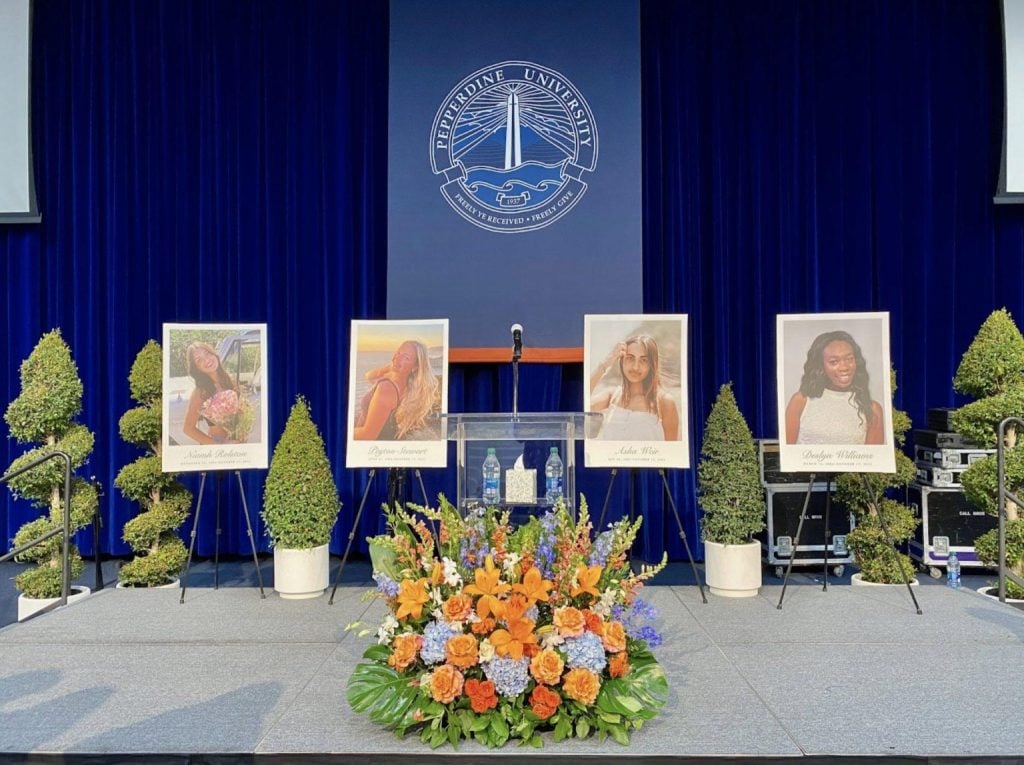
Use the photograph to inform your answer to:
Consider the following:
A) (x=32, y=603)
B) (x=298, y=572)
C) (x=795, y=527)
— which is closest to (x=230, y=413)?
(x=298, y=572)

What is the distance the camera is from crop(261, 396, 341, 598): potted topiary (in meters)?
4.21

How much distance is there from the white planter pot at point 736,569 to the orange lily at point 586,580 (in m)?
2.21

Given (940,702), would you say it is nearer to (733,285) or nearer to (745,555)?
(745,555)

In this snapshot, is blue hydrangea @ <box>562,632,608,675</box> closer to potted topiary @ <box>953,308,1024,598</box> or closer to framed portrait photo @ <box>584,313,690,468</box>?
framed portrait photo @ <box>584,313,690,468</box>

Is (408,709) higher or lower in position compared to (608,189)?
lower

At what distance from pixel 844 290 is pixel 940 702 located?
381 centimetres

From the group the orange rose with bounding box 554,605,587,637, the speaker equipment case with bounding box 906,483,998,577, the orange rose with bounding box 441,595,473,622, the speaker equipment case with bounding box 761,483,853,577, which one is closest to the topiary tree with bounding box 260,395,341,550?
the orange rose with bounding box 441,595,473,622

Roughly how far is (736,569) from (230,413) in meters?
2.68

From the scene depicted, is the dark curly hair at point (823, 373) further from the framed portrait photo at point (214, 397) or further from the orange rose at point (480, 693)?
the framed portrait photo at point (214, 397)

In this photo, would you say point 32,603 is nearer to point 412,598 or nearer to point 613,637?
point 412,598

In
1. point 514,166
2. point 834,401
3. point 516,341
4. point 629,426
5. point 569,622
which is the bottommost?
point 569,622

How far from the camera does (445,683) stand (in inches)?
83.2

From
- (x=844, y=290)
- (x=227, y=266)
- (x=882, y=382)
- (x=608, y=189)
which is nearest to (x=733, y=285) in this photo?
(x=844, y=290)

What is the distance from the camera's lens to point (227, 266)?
602 cm
